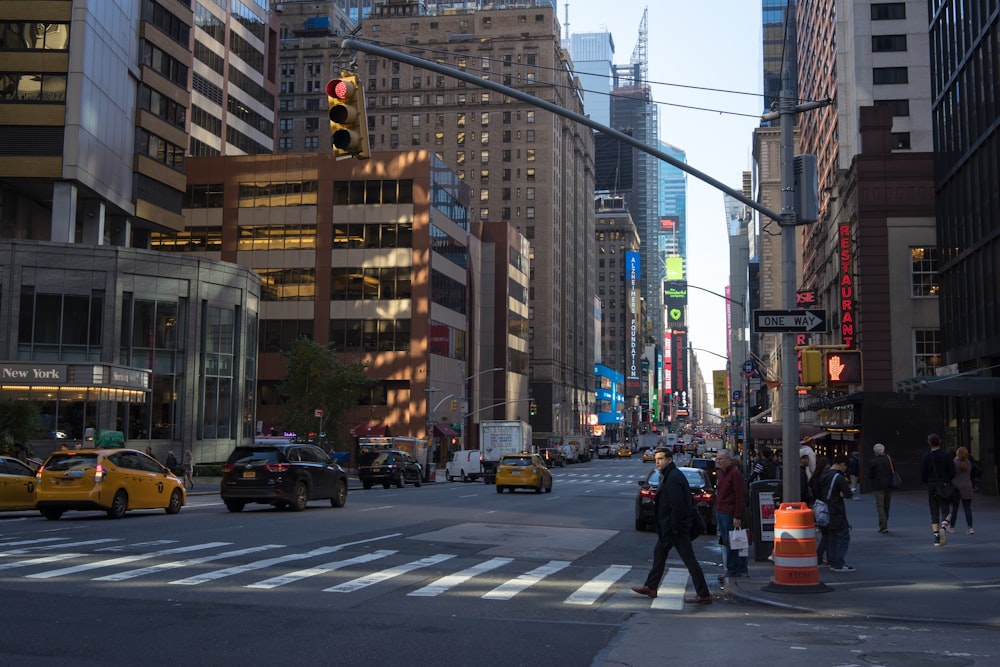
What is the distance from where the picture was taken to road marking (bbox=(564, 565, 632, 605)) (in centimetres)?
1243

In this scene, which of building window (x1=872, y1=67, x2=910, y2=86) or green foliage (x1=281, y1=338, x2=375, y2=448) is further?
building window (x1=872, y1=67, x2=910, y2=86)

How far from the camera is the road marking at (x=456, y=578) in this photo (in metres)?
12.5

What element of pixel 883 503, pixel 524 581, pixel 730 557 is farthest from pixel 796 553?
pixel 883 503

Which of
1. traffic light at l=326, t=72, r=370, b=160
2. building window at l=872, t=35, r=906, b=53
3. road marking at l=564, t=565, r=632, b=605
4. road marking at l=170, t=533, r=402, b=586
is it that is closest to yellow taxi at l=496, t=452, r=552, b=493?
road marking at l=170, t=533, r=402, b=586

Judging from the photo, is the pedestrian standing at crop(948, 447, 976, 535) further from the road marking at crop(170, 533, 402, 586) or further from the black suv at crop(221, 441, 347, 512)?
the black suv at crop(221, 441, 347, 512)

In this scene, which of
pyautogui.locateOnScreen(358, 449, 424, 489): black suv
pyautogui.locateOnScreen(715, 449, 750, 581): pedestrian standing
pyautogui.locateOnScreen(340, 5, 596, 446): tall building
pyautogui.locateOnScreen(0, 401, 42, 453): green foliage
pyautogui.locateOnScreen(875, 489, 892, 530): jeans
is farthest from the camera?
pyautogui.locateOnScreen(340, 5, 596, 446): tall building

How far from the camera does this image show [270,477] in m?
25.2

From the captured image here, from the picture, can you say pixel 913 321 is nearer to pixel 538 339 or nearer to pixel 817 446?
pixel 817 446

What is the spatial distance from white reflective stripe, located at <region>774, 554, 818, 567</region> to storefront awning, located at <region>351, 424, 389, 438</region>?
68.3 m

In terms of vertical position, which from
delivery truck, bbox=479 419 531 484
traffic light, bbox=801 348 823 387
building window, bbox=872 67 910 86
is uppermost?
building window, bbox=872 67 910 86

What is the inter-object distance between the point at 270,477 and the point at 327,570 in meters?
11.4

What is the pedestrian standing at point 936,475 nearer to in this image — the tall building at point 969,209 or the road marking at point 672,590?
the road marking at point 672,590

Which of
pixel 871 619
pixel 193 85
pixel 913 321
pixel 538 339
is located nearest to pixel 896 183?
pixel 913 321

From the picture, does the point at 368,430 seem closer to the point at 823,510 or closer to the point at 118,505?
the point at 118,505
